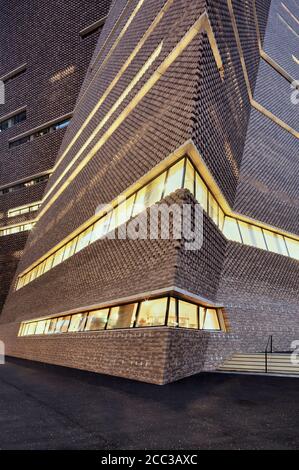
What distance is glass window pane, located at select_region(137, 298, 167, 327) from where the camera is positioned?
895 cm

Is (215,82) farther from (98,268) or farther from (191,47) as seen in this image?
(98,268)

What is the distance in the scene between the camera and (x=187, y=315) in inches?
383

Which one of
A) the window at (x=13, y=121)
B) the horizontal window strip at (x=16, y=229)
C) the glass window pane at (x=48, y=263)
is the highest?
the window at (x=13, y=121)

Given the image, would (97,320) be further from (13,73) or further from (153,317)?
(13,73)

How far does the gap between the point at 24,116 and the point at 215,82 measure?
32798mm

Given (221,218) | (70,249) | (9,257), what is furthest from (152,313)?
(9,257)

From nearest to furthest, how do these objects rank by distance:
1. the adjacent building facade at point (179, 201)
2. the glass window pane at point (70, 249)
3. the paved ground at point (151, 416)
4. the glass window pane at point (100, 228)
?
1. the paved ground at point (151, 416)
2. the adjacent building facade at point (179, 201)
3. the glass window pane at point (100, 228)
4. the glass window pane at point (70, 249)

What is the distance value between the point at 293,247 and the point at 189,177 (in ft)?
28.3

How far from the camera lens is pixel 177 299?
9.33 metres

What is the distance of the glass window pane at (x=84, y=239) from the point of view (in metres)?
15.9

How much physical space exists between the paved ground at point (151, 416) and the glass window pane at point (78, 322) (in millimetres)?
6018

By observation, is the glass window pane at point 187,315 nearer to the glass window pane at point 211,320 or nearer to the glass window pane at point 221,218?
the glass window pane at point 211,320

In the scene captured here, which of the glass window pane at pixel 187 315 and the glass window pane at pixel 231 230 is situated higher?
the glass window pane at pixel 231 230

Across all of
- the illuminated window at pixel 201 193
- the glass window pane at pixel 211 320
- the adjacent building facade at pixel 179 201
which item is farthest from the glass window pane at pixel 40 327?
the illuminated window at pixel 201 193
